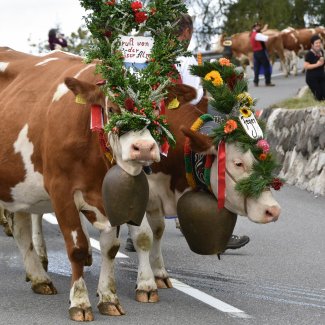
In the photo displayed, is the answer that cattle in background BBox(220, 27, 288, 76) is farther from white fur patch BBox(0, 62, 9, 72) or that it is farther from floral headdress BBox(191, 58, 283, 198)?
floral headdress BBox(191, 58, 283, 198)

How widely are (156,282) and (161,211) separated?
1.88 feet

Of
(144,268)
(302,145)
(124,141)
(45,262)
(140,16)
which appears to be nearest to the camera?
(124,141)

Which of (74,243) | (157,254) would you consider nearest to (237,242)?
(157,254)

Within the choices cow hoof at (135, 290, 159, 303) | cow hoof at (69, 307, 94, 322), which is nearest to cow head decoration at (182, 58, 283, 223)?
cow hoof at (135, 290, 159, 303)

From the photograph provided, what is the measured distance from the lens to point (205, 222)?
8539mm

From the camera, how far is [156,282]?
31.4 ft

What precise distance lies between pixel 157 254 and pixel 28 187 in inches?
52.1

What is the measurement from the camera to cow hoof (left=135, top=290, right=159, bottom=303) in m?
8.95

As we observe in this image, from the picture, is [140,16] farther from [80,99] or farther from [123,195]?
[123,195]

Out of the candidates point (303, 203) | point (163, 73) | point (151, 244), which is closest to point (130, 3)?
point (163, 73)

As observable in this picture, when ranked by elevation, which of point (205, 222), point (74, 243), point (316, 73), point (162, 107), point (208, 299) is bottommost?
point (208, 299)

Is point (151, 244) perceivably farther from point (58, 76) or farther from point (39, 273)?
point (58, 76)

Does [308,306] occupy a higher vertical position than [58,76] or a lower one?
lower

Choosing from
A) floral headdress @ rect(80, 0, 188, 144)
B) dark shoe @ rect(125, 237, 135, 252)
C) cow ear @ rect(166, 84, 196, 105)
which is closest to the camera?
floral headdress @ rect(80, 0, 188, 144)
